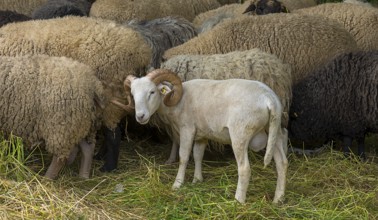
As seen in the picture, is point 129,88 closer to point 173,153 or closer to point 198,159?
point 198,159

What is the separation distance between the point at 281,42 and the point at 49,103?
2726 millimetres

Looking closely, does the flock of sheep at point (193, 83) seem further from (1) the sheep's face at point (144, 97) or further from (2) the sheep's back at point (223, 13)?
(2) the sheep's back at point (223, 13)

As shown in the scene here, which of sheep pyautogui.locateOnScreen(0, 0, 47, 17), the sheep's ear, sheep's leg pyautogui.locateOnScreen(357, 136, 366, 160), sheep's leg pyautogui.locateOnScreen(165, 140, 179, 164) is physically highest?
the sheep's ear

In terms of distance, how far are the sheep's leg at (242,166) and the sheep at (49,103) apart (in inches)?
53.3

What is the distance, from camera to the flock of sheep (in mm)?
6301

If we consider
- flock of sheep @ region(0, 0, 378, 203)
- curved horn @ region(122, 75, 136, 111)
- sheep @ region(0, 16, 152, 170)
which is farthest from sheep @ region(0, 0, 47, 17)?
curved horn @ region(122, 75, 136, 111)

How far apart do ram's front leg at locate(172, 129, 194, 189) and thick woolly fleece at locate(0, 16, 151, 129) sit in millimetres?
857

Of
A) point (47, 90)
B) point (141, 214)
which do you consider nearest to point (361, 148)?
point (141, 214)

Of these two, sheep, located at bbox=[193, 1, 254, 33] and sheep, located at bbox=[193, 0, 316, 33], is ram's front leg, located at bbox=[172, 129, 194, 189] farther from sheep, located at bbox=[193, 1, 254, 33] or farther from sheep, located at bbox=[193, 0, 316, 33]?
sheep, located at bbox=[193, 1, 254, 33]

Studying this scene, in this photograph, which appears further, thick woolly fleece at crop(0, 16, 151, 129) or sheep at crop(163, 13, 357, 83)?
sheep at crop(163, 13, 357, 83)

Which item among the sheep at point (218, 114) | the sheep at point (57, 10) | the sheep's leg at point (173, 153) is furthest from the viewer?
the sheep at point (57, 10)

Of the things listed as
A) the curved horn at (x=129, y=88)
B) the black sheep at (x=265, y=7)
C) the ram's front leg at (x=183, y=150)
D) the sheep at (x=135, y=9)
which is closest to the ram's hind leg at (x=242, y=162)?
the ram's front leg at (x=183, y=150)

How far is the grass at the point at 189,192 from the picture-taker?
586 cm

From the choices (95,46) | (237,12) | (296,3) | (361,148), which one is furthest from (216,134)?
(296,3)
